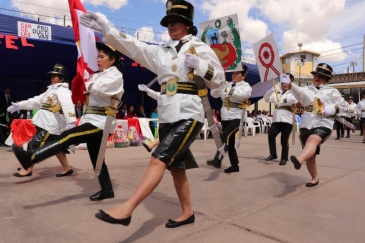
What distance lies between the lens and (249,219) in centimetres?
291

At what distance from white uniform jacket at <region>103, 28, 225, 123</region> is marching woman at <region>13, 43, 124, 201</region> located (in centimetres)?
78

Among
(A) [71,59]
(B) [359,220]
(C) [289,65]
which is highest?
(C) [289,65]

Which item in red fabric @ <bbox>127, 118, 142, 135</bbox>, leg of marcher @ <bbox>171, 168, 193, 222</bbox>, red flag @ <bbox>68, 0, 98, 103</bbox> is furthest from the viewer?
red fabric @ <bbox>127, 118, 142, 135</bbox>

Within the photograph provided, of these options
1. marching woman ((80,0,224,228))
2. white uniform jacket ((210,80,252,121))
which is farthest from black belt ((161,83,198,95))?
white uniform jacket ((210,80,252,121))

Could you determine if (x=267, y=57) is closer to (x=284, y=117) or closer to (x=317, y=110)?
(x=317, y=110)

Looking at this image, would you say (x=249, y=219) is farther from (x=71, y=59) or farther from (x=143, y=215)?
(x=71, y=59)

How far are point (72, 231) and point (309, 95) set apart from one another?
355cm

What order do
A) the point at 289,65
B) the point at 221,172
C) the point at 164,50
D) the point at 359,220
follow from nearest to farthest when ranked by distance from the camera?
1. the point at 164,50
2. the point at 359,220
3. the point at 221,172
4. the point at 289,65

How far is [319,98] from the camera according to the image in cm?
443

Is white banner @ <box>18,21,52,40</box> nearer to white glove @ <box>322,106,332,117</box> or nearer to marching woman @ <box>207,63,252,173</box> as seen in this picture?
marching woman @ <box>207,63,252,173</box>

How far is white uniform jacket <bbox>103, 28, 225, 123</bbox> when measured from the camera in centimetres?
258

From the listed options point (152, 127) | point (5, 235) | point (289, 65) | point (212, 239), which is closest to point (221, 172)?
point (212, 239)

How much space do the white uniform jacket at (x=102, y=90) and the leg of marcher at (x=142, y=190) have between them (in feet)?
4.22

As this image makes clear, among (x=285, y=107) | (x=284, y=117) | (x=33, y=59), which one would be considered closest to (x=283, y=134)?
(x=284, y=117)
